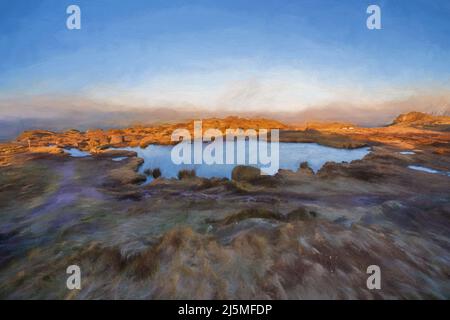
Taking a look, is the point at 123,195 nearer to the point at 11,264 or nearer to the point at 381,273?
the point at 11,264

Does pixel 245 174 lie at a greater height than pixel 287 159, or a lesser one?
greater

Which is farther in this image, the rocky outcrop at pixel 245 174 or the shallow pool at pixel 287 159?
the shallow pool at pixel 287 159

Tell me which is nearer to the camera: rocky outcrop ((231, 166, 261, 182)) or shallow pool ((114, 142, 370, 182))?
rocky outcrop ((231, 166, 261, 182))

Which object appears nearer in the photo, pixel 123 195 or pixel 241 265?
pixel 241 265

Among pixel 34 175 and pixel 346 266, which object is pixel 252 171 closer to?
pixel 346 266

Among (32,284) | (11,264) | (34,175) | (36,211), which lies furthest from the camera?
(34,175)

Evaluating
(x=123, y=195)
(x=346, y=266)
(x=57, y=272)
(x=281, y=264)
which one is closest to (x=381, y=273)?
(x=346, y=266)

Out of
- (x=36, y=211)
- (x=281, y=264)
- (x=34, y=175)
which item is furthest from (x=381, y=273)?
(x=34, y=175)

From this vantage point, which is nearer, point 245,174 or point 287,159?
point 245,174
